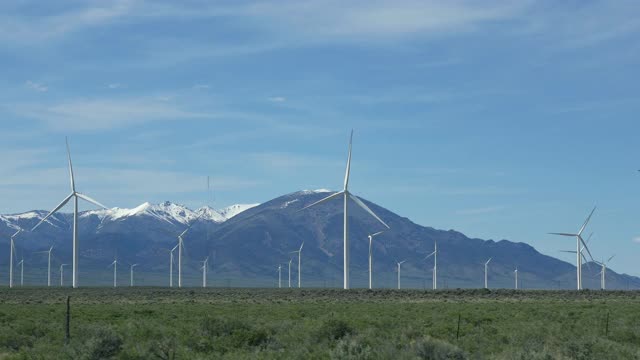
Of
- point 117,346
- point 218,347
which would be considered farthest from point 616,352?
point 117,346

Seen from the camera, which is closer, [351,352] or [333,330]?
[351,352]

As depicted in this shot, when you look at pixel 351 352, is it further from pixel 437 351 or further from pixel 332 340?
pixel 332 340

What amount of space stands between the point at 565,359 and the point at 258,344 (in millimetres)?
12637

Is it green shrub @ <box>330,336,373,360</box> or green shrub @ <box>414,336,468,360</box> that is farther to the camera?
green shrub @ <box>414,336,468,360</box>

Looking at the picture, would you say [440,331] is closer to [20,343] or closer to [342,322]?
[342,322]

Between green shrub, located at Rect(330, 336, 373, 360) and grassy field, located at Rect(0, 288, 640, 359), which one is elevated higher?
green shrub, located at Rect(330, 336, 373, 360)

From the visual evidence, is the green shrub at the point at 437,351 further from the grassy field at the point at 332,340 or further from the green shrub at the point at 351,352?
the green shrub at the point at 351,352

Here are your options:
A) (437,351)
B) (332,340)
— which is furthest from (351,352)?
(332,340)

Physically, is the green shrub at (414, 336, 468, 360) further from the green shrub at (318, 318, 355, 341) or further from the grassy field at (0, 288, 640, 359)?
the green shrub at (318, 318, 355, 341)

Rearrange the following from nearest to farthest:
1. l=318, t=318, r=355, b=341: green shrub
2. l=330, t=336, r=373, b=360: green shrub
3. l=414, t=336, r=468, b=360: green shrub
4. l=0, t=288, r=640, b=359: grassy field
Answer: l=330, t=336, r=373, b=360: green shrub < l=414, t=336, r=468, b=360: green shrub < l=0, t=288, r=640, b=359: grassy field < l=318, t=318, r=355, b=341: green shrub

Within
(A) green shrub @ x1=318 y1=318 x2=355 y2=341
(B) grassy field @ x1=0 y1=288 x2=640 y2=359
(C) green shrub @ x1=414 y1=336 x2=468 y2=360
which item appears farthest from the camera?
(A) green shrub @ x1=318 y1=318 x2=355 y2=341

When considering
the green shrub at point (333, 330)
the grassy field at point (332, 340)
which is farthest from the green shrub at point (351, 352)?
the green shrub at point (333, 330)

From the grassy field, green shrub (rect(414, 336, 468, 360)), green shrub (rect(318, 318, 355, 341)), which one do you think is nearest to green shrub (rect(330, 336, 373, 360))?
the grassy field

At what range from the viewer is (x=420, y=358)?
97.8ft
